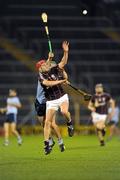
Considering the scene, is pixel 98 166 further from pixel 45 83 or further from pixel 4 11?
pixel 4 11

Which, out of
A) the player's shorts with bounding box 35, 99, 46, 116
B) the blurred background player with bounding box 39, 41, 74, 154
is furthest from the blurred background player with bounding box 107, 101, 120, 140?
the blurred background player with bounding box 39, 41, 74, 154

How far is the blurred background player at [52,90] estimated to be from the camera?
16.5m

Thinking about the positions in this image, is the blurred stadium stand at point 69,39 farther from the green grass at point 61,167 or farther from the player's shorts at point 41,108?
the green grass at point 61,167

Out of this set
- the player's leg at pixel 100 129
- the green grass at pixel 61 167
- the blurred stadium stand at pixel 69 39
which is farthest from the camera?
the blurred stadium stand at pixel 69 39

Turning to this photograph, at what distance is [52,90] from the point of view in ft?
55.3

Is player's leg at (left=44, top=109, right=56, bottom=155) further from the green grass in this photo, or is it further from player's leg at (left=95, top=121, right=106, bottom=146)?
player's leg at (left=95, top=121, right=106, bottom=146)

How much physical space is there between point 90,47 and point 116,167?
2553 cm

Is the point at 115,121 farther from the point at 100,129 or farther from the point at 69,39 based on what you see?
the point at 69,39

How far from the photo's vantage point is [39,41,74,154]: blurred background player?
16500mm

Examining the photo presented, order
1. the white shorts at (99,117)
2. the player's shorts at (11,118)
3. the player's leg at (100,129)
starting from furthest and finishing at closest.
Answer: the player's shorts at (11,118) < the white shorts at (99,117) < the player's leg at (100,129)

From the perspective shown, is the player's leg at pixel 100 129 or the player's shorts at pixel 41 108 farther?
the player's leg at pixel 100 129

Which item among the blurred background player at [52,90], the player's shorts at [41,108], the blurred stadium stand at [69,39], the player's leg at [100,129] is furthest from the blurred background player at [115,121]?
the blurred background player at [52,90]

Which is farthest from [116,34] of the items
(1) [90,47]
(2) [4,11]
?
(2) [4,11]

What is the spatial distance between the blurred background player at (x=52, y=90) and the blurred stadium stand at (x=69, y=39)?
55.2 ft
